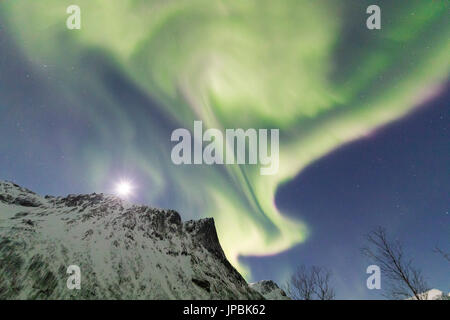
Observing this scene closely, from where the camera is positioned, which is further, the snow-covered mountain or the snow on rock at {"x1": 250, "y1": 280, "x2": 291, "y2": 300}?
the snow on rock at {"x1": 250, "y1": 280, "x2": 291, "y2": 300}

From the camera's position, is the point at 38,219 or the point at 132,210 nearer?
the point at 38,219

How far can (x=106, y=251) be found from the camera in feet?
243

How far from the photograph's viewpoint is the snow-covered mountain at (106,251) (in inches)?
2240

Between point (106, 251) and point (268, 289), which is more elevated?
point (106, 251)

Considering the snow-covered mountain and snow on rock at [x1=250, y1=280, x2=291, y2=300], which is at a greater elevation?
the snow-covered mountain

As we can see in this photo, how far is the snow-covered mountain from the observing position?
187 feet

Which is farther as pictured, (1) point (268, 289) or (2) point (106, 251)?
(1) point (268, 289)

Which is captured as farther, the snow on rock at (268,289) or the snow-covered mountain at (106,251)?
the snow on rock at (268,289)

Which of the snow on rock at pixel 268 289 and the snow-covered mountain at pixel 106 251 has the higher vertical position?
the snow-covered mountain at pixel 106 251
